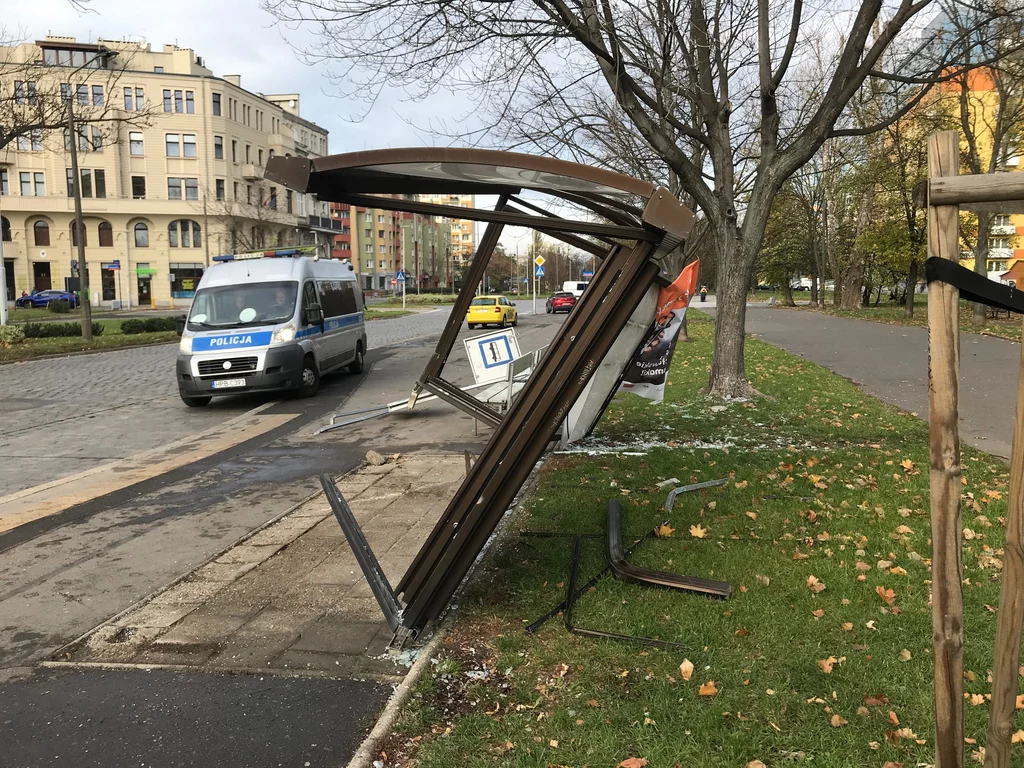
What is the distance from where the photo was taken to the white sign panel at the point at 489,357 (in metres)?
9.94

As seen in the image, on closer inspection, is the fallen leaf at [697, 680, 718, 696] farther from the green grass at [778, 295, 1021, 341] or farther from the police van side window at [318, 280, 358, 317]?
the green grass at [778, 295, 1021, 341]

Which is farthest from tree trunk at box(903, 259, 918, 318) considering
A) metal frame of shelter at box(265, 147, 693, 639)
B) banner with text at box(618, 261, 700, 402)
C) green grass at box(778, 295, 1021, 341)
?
metal frame of shelter at box(265, 147, 693, 639)

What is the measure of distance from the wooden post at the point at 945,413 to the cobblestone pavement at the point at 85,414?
8.04 metres

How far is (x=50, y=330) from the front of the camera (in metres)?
23.8

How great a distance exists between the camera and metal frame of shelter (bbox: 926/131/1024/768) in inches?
82.2

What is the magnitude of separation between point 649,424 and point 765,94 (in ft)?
14.5

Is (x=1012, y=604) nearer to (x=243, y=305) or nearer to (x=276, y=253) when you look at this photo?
(x=243, y=305)

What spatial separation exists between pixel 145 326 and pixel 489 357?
22.2 metres

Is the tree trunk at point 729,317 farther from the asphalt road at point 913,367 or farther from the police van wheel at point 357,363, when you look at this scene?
the police van wheel at point 357,363

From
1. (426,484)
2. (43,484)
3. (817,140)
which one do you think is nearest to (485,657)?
(426,484)

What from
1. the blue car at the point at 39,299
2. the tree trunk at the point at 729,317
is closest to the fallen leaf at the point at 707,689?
the tree trunk at the point at 729,317

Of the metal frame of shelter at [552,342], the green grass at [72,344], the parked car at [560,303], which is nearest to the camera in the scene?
the metal frame of shelter at [552,342]

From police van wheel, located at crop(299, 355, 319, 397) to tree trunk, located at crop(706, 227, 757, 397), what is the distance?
675cm

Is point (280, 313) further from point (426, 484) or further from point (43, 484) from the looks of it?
point (426, 484)
